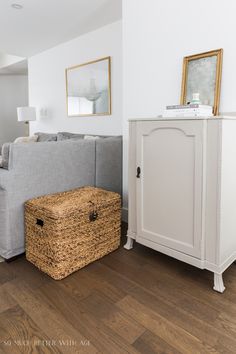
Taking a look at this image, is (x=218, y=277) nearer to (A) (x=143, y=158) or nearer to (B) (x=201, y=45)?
(A) (x=143, y=158)

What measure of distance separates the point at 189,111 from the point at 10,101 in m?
6.13

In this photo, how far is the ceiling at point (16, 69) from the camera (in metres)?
5.67

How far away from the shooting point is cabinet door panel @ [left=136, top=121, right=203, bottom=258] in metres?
1.67

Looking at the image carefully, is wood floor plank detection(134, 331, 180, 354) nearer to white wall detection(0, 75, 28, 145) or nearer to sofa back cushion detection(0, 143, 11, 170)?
sofa back cushion detection(0, 143, 11, 170)

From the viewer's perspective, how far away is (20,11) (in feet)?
10.3

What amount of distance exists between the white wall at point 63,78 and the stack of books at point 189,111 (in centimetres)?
167

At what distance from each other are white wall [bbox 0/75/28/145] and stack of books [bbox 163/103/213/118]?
5.84 metres

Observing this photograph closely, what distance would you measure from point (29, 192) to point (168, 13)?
1.82m

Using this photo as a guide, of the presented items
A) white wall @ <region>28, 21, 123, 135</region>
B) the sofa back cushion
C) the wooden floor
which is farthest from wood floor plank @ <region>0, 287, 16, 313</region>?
white wall @ <region>28, 21, 123, 135</region>

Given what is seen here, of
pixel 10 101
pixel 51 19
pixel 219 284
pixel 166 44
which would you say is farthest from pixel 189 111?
pixel 10 101

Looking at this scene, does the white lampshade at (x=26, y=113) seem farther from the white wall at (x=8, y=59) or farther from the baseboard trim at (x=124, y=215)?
the baseboard trim at (x=124, y=215)

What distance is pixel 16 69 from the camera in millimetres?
6141

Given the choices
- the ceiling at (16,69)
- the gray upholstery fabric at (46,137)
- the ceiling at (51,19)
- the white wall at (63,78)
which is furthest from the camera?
the ceiling at (16,69)

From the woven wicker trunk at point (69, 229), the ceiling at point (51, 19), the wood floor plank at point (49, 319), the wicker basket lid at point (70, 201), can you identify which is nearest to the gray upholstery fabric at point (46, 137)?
the ceiling at point (51, 19)
